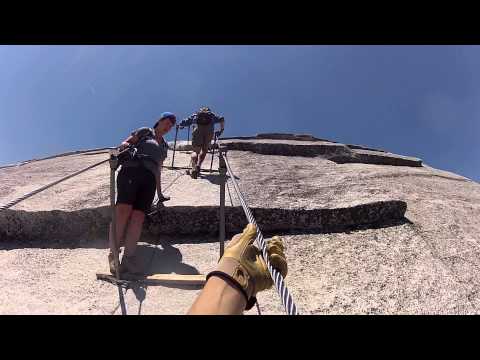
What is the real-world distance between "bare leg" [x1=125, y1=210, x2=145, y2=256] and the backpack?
18.1 ft

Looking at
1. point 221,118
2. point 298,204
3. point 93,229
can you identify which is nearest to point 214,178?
point 221,118

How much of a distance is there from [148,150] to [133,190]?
2.35 ft

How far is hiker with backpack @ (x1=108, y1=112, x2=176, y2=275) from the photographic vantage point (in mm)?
4730

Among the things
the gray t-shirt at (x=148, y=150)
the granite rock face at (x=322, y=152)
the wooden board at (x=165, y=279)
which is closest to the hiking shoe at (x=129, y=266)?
the wooden board at (x=165, y=279)

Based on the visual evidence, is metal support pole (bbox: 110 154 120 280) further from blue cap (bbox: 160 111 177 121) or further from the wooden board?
blue cap (bbox: 160 111 177 121)

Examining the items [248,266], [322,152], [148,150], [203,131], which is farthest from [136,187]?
[322,152]

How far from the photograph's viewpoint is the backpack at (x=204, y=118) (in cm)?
984

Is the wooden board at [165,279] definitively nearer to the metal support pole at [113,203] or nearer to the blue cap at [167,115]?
the metal support pole at [113,203]

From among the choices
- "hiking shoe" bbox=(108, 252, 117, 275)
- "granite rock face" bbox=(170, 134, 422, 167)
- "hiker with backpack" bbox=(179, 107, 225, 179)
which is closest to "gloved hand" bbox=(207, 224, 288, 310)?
A: "hiking shoe" bbox=(108, 252, 117, 275)

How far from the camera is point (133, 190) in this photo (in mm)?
4789

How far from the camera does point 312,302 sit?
172 inches

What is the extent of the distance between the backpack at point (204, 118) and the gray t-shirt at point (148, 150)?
4.55m

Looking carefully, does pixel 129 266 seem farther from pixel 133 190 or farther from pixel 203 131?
pixel 203 131

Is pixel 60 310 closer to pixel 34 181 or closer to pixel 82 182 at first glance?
pixel 82 182
